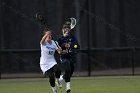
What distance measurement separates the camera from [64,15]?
22.4 m

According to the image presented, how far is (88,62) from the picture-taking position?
2234 cm

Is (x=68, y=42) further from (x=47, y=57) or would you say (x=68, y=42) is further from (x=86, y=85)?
(x=86, y=85)

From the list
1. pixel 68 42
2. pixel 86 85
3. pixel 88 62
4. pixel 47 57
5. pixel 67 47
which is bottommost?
pixel 86 85

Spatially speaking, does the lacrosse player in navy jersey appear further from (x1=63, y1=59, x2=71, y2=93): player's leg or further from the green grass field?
the green grass field

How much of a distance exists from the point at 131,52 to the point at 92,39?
1560 millimetres

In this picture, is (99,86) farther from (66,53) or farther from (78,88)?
(66,53)

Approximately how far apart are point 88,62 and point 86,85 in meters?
4.36

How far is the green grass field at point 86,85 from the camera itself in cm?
1634

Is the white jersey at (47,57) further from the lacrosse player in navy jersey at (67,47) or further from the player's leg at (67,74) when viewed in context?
the lacrosse player in navy jersey at (67,47)

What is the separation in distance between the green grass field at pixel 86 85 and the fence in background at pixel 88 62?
29.7 inches

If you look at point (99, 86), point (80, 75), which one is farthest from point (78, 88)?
point (80, 75)

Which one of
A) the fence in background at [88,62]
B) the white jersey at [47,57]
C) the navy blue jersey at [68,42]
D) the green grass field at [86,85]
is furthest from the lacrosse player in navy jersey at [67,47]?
the fence in background at [88,62]

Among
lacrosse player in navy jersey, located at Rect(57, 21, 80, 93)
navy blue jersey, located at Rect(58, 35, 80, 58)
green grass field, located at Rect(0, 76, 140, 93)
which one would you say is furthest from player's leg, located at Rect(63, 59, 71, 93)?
green grass field, located at Rect(0, 76, 140, 93)

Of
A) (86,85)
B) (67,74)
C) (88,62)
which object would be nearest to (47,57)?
(67,74)
